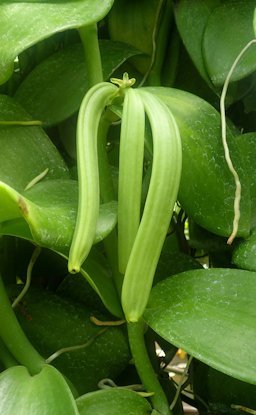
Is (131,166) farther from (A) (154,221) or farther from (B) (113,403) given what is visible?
(B) (113,403)

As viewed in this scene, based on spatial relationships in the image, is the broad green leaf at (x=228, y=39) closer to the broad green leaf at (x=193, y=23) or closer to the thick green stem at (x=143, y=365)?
the broad green leaf at (x=193, y=23)

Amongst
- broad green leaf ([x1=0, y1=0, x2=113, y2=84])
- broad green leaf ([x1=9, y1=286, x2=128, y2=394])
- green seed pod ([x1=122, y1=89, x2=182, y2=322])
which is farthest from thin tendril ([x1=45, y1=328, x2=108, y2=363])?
broad green leaf ([x1=0, y1=0, x2=113, y2=84])

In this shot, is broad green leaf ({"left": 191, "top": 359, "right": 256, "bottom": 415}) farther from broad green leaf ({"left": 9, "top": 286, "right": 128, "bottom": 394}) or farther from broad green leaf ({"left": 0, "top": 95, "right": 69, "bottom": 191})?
broad green leaf ({"left": 0, "top": 95, "right": 69, "bottom": 191})

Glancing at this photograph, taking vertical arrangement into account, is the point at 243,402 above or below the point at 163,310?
below

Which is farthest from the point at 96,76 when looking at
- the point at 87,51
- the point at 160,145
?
the point at 160,145

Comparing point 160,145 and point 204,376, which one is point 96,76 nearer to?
point 160,145

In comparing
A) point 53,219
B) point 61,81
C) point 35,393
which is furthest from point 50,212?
point 61,81
